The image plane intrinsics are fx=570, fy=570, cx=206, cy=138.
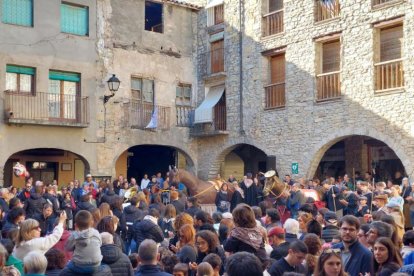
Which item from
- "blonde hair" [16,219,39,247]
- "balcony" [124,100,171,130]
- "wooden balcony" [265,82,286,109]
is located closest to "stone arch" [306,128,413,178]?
"wooden balcony" [265,82,286,109]

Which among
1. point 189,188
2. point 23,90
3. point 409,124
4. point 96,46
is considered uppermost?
point 96,46

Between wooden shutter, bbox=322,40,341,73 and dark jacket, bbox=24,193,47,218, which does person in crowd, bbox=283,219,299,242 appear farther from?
wooden shutter, bbox=322,40,341,73

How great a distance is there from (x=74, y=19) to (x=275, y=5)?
24.9 ft

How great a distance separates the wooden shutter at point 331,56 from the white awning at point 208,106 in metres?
4.99

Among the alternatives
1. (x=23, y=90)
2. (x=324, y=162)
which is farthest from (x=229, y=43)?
(x=23, y=90)

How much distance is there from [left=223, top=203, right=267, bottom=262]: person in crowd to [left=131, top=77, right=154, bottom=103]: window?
17.3 meters

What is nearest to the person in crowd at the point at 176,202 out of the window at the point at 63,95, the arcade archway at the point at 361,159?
the arcade archway at the point at 361,159

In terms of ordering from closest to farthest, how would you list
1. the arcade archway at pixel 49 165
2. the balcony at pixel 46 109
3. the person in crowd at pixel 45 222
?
1. the person in crowd at pixel 45 222
2. the balcony at pixel 46 109
3. the arcade archway at pixel 49 165

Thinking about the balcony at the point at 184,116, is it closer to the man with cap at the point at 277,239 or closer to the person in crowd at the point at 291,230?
the person in crowd at the point at 291,230

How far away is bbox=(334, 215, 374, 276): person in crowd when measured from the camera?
A: 17.9 ft

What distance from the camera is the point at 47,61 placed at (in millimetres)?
20531

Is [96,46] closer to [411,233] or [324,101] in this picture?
[324,101]

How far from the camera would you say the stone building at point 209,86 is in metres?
18.0

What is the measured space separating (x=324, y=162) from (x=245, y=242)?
16.9 m
